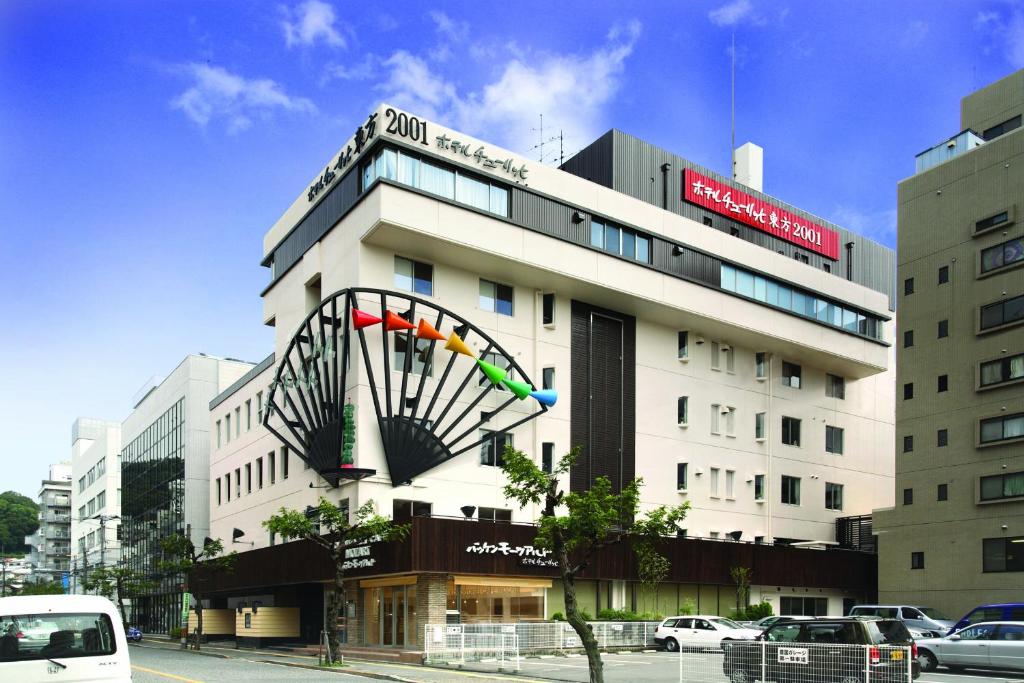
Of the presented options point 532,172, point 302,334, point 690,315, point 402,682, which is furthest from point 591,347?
point 402,682

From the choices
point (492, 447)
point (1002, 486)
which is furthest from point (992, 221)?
point (492, 447)

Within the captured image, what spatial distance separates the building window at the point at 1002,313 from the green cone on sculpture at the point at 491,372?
21.9 meters

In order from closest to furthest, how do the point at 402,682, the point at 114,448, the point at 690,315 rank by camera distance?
1. the point at 402,682
2. the point at 690,315
3. the point at 114,448

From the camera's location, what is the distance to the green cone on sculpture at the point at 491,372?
1700 inches

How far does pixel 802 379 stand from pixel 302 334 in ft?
95.9

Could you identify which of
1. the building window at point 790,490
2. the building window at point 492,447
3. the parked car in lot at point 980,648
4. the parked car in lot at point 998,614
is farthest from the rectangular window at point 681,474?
the parked car in lot at point 980,648

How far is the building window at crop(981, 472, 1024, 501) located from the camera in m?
43.7

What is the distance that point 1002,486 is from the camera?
145ft

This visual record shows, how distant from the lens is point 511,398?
44.9 m

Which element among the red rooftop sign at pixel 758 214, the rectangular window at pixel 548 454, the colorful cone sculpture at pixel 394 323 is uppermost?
the red rooftop sign at pixel 758 214

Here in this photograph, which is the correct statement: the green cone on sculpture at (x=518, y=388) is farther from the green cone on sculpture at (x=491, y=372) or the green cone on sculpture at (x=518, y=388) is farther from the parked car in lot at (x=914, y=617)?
the parked car in lot at (x=914, y=617)

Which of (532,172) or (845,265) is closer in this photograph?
(532,172)

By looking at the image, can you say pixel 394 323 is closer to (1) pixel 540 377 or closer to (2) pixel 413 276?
(2) pixel 413 276

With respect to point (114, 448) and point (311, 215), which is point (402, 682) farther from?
point (114, 448)
